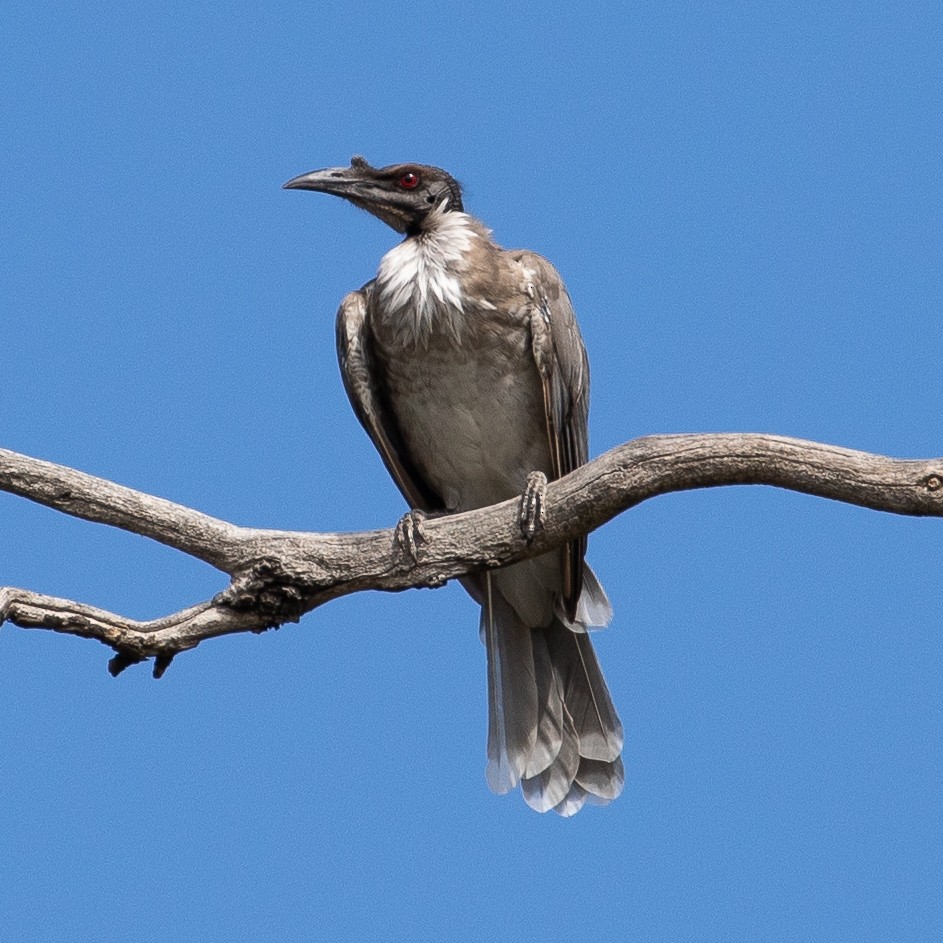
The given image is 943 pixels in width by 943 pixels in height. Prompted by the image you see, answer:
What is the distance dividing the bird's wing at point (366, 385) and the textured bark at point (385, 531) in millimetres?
1099

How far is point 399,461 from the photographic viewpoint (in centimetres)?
808

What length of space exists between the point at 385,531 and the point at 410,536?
0.52 ft

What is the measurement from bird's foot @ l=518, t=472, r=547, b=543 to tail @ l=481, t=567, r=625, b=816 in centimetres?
144

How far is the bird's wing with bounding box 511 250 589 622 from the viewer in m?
7.55

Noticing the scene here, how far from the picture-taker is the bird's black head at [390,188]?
26.6ft

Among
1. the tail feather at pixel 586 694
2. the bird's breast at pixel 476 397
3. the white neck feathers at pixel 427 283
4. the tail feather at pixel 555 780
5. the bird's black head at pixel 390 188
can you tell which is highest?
the bird's black head at pixel 390 188

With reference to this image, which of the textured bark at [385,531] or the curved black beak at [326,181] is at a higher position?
the curved black beak at [326,181]

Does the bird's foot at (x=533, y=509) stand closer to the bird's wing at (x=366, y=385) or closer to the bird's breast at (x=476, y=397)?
the bird's breast at (x=476, y=397)

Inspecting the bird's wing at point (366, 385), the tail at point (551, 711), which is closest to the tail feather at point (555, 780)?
the tail at point (551, 711)

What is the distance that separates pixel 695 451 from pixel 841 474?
59cm

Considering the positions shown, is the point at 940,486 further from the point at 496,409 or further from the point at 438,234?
the point at 438,234

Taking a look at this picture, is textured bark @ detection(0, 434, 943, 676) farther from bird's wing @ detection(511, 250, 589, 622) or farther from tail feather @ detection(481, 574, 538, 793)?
tail feather @ detection(481, 574, 538, 793)

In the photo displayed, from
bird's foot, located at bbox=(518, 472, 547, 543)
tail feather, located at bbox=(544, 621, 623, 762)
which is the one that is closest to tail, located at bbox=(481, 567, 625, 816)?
tail feather, located at bbox=(544, 621, 623, 762)

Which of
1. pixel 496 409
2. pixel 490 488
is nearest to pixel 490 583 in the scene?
pixel 490 488
